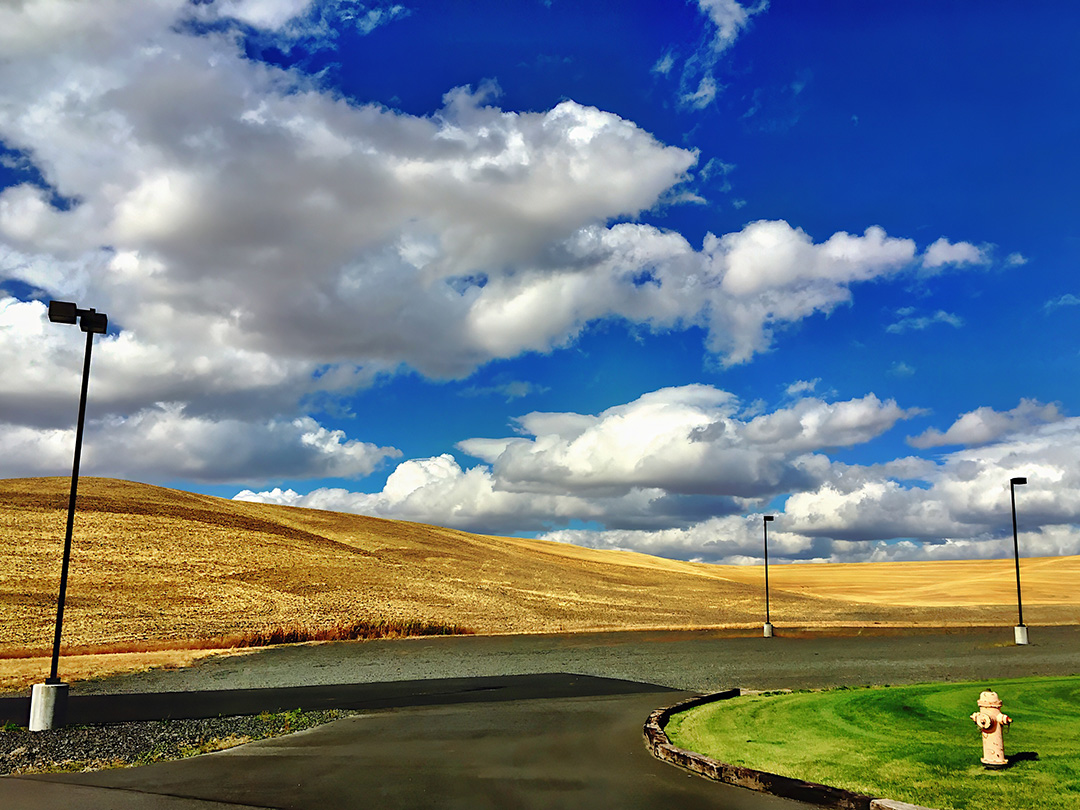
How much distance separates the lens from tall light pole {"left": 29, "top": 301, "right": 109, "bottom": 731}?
571 inches

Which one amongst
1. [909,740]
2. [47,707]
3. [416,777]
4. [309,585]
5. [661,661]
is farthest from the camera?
[309,585]

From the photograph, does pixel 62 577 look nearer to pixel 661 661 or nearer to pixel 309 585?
pixel 661 661

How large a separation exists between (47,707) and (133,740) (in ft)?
8.13

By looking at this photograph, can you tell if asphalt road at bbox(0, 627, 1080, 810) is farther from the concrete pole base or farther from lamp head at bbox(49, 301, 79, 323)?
lamp head at bbox(49, 301, 79, 323)

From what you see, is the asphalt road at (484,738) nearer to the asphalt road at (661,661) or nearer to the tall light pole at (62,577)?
the asphalt road at (661,661)

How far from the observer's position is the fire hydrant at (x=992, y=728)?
9000mm

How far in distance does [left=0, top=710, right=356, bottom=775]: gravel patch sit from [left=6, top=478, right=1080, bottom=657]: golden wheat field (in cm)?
2532

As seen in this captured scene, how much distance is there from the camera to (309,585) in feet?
174

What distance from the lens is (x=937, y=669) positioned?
23.3 metres

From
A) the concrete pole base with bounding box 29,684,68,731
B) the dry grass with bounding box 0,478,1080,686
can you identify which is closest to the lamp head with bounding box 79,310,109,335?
the concrete pole base with bounding box 29,684,68,731

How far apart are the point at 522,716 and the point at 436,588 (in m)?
43.3

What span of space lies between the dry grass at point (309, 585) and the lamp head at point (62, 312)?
2435cm

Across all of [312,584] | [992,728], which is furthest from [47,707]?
[312,584]

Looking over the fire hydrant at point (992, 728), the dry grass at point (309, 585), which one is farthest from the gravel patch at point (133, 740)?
the dry grass at point (309, 585)
